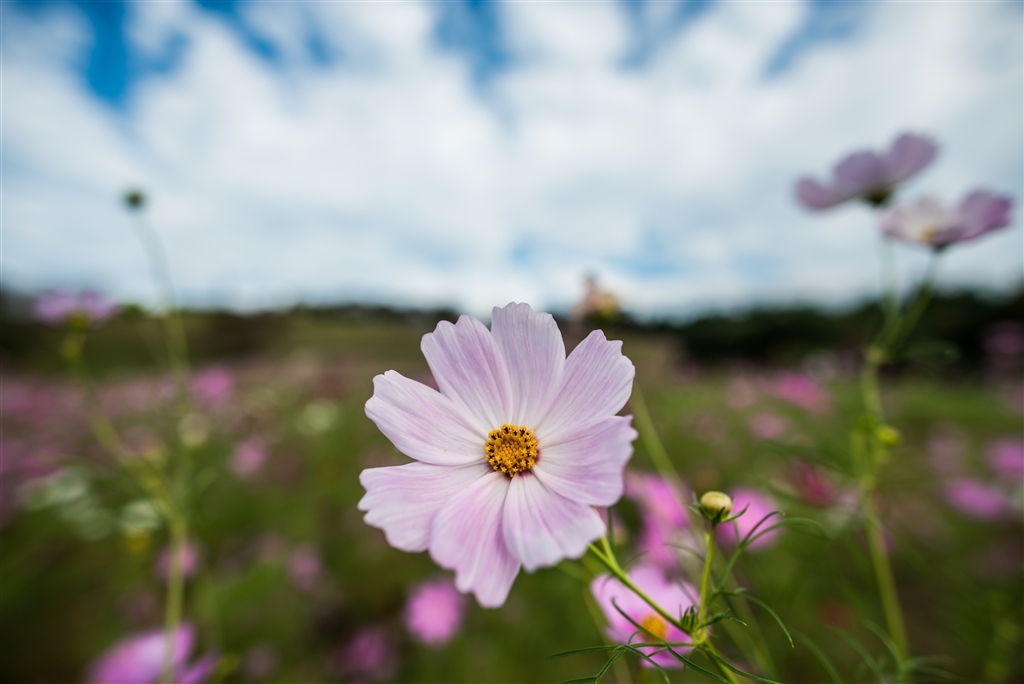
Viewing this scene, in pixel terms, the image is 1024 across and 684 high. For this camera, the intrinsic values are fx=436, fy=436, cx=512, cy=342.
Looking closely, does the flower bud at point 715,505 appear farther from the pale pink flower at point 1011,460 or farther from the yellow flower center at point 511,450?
the pale pink flower at point 1011,460

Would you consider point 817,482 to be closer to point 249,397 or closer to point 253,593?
point 253,593

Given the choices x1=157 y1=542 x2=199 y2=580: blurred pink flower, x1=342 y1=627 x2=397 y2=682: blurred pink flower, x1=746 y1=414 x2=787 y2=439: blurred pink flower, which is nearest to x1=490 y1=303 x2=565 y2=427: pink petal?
x1=342 y1=627 x2=397 y2=682: blurred pink flower

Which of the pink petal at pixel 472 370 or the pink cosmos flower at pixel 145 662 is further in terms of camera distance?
the pink cosmos flower at pixel 145 662

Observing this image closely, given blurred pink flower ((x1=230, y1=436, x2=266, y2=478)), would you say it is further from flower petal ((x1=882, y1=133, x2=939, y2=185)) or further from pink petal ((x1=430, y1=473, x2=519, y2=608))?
flower petal ((x1=882, y1=133, x2=939, y2=185))

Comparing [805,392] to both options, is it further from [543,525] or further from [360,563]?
[543,525]

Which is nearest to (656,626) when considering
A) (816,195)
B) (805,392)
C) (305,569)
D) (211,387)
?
(816,195)

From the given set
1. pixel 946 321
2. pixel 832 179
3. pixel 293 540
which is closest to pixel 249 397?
pixel 293 540

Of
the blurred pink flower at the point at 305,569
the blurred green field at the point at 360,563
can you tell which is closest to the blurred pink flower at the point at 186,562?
the blurred green field at the point at 360,563
